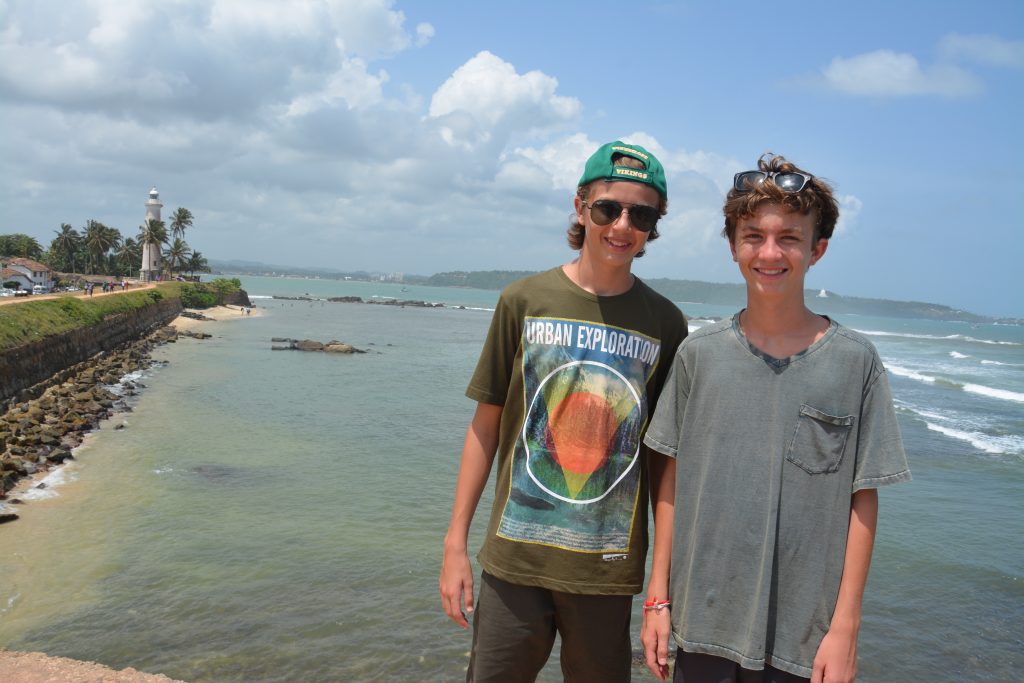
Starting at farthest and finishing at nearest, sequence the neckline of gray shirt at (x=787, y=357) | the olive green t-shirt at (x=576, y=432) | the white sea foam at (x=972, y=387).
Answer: the white sea foam at (x=972, y=387)
the olive green t-shirt at (x=576, y=432)
the neckline of gray shirt at (x=787, y=357)

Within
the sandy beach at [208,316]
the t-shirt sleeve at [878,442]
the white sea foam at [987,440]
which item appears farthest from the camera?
the sandy beach at [208,316]

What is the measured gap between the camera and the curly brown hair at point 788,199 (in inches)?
93.1

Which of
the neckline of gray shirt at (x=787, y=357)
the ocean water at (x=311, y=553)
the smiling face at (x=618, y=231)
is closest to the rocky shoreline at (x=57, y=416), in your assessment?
the ocean water at (x=311, y=553)

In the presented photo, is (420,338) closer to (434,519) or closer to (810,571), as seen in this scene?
(434,519)

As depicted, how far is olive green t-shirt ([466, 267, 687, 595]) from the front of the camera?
2672mm

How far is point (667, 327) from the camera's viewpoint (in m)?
2.80

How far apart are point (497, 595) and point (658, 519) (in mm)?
652

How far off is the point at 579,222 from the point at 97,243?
83044 millimetres

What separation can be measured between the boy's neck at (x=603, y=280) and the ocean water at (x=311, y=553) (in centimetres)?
459

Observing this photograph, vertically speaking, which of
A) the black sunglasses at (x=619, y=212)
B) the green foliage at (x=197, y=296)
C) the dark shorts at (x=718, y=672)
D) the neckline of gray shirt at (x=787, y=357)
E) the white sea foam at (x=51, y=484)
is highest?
the black sunglasses at (x=619, y=212)

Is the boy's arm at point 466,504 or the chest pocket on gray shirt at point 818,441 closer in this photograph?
the chest pocket on gray shirt at point 818,441

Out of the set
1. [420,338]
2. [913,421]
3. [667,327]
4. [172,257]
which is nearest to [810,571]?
[667,327]

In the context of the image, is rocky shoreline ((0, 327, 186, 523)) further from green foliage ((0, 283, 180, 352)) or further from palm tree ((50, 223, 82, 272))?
palm tree ((50, 223, 82, 272))

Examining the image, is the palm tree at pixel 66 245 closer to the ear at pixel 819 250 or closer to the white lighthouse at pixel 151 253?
the white lighthouse at pixel 151 253
